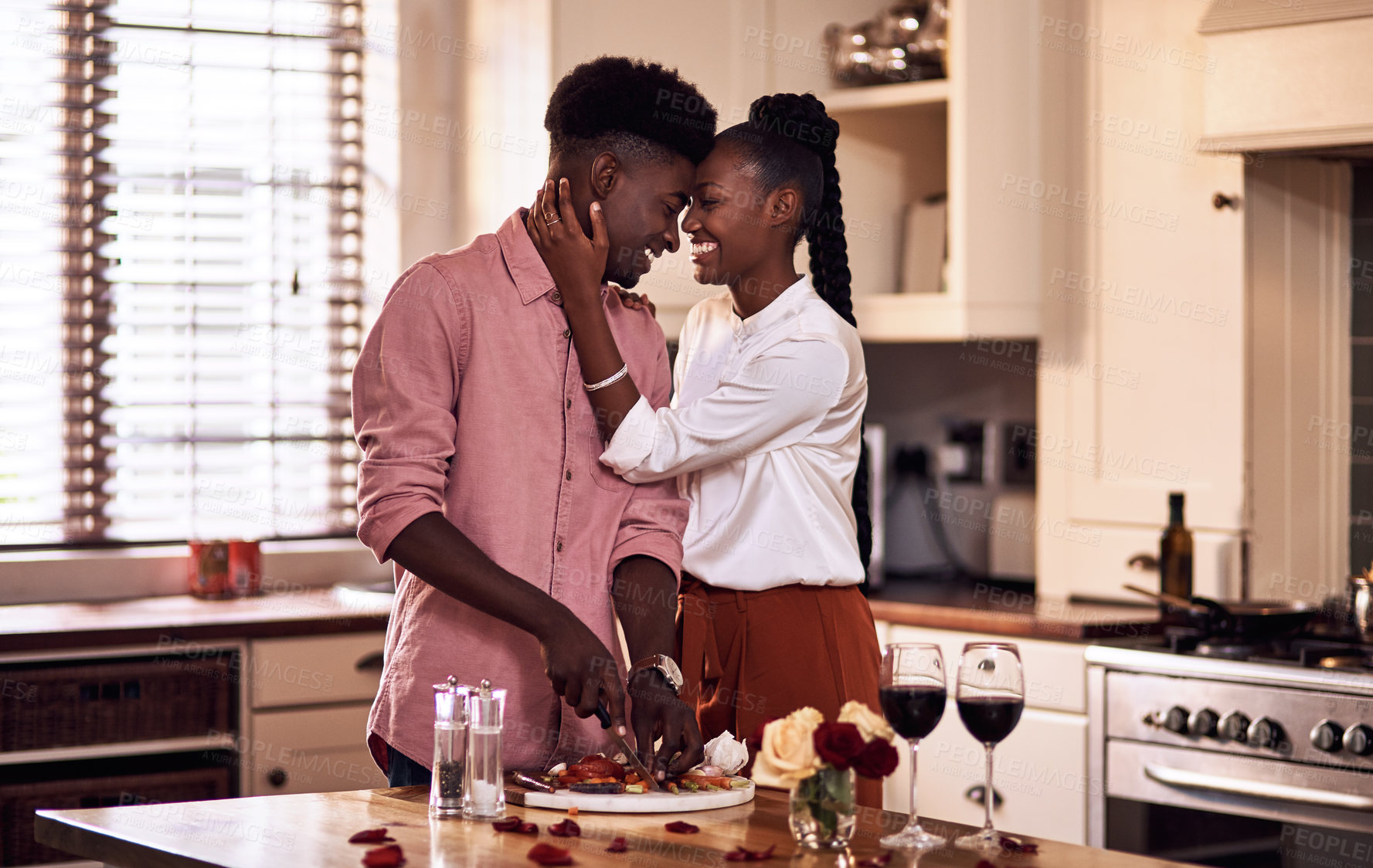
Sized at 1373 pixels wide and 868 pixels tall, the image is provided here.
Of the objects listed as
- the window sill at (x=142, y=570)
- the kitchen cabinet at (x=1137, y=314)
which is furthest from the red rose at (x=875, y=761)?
the window sill at (x=142, y=570)

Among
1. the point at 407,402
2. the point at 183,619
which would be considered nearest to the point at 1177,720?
the point at 407,402

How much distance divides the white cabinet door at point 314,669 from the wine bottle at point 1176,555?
1.58 metres

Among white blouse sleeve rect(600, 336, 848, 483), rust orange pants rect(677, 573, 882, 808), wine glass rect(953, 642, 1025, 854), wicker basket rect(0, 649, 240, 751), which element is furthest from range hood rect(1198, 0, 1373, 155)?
wicker basket rect(0, 649, 240, 751)

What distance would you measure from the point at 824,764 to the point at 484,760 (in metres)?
0.33

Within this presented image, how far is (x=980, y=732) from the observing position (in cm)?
133

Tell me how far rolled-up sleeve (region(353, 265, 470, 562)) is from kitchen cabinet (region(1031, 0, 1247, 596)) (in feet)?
6.38

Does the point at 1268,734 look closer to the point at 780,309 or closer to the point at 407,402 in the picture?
the point at 780,309

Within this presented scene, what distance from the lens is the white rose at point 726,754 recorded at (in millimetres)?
1550

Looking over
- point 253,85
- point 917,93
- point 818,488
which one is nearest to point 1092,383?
point 917,93

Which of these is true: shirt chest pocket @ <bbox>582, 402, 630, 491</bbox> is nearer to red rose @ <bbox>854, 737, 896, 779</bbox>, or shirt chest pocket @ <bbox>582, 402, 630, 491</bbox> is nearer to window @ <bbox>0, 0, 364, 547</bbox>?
red rose @ <bbox>854, 737, 896, 779</bbox>

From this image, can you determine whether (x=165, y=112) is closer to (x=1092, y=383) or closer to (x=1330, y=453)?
(x=1092, y=383)

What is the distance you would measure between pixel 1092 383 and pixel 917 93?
743 mm

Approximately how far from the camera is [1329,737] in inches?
96.6

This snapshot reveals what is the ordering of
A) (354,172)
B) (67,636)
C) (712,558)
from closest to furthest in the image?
1. (712,558)
2. (67,636)
3. (354,172)
